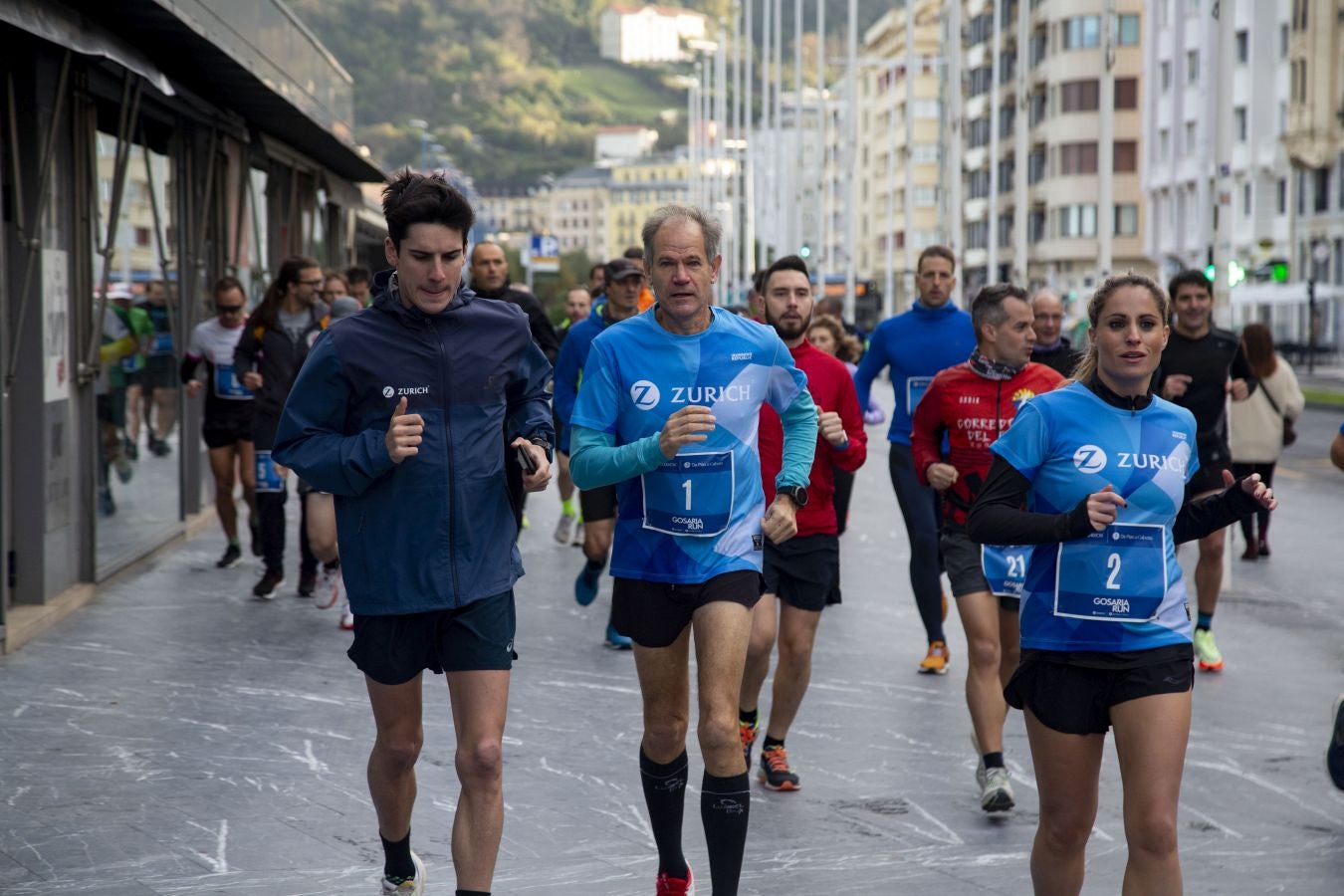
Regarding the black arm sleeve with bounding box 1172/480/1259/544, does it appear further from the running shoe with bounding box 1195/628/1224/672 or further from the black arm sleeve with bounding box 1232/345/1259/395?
the black arm sleeve with bounding box 1232/345/1259/395

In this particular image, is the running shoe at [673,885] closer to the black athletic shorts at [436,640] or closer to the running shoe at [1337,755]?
the black athletic shorts at [436,640]

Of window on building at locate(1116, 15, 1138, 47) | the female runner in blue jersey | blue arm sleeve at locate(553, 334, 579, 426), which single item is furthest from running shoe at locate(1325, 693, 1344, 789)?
window on building at locate(1116, 15, 1138, 47)

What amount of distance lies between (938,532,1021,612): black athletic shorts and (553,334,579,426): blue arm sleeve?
2.00 meters

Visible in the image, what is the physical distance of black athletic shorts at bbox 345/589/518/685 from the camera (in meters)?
5.23

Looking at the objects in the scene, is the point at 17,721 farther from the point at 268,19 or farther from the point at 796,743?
the point at 268,19

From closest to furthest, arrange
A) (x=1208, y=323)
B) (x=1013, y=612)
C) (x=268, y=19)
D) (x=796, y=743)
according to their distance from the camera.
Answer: (x=1013, y=612) < (x=796, y=743) < (x=1208, y=323) < (x=268, y=19)

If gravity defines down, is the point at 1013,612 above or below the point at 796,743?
above

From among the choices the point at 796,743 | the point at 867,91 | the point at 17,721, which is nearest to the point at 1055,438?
the point at 796,743

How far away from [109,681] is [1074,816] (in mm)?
5602

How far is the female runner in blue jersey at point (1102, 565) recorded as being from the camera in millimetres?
4816

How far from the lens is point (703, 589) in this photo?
562 cm

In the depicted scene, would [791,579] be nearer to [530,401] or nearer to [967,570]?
[967,570]

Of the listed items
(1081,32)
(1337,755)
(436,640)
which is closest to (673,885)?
(436,640)

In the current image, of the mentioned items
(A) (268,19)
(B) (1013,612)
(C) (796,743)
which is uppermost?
(A) (268,19)
